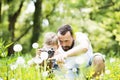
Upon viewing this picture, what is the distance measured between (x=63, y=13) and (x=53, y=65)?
13.3m

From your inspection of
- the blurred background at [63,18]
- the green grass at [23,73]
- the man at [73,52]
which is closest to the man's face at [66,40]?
the man at [73,52]

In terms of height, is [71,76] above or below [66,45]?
below

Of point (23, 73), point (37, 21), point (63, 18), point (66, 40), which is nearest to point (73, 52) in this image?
point (66, 40)

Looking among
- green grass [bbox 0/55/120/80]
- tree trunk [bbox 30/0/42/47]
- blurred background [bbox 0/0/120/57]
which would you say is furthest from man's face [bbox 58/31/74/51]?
tree trunk [bbox 30/0/42/47]

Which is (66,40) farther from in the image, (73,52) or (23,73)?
(23,73)

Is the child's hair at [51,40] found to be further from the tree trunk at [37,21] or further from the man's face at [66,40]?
the tree trunk at [37,21]

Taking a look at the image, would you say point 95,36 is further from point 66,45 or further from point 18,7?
point 66,45

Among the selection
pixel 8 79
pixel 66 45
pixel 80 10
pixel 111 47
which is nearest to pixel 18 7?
pixel 80 10

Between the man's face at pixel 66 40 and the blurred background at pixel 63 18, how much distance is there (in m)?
9.04

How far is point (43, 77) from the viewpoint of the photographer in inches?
178

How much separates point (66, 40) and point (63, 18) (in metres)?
13.1

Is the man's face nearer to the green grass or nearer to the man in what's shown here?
the man

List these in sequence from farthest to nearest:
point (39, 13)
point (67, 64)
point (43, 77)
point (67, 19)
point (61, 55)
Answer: point (67, 19) → point (39, 13) → point (67, 64) → point (61, 55) → point (43, 77)

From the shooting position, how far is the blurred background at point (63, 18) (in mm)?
15734
